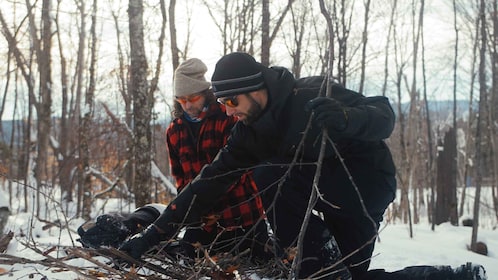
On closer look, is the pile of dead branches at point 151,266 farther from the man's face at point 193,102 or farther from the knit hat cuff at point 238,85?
the man's face at point 193,102

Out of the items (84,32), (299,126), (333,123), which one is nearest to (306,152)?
(299,126)

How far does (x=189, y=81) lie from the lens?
2592 millimetres

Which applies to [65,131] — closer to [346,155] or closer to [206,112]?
[206,112]

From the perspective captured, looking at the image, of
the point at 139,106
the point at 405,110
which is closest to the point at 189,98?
the point at 139,106

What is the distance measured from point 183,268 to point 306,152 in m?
0.74

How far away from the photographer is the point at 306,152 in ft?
6.89

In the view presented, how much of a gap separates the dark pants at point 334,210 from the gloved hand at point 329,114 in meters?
0.53

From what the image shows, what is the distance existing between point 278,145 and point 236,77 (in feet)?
1.25

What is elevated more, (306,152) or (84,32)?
(84,32)

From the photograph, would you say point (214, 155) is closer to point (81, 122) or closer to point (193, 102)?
point (193, 102)

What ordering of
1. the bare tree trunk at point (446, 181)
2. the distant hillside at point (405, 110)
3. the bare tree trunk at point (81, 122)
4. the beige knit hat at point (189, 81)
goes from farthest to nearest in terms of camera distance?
the distant hillside at point (405, 110), the bare tree trunk at point (81, 122), the bare tree trunk at point (446, 181), the beige knit hat at point (189, 81)

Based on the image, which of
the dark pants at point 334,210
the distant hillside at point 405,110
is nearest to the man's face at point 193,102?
the dark pants at point 334,210

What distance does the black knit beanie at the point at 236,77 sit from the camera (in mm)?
1950

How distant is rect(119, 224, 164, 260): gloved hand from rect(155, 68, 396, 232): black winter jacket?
47 mm
